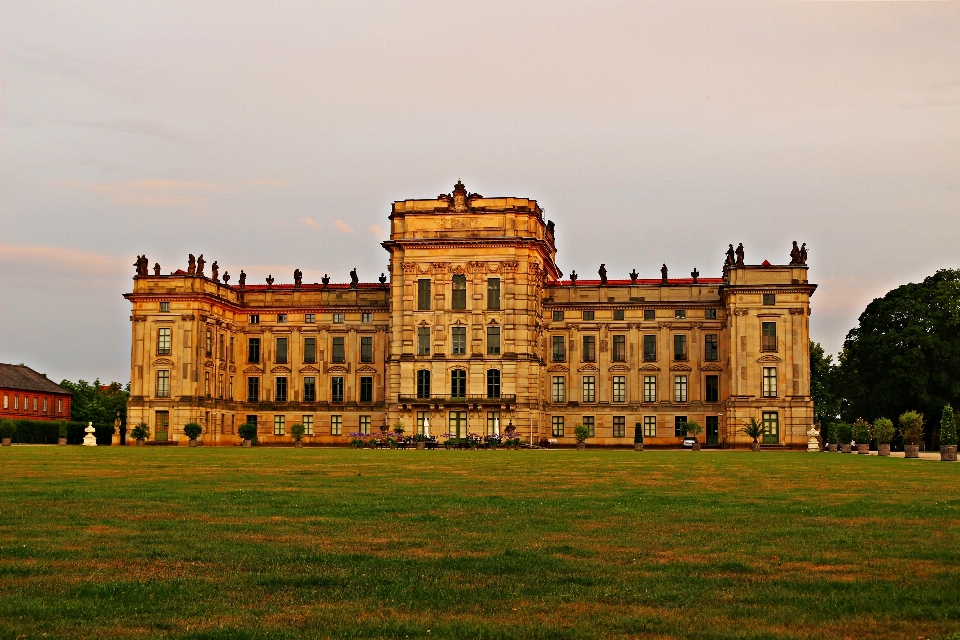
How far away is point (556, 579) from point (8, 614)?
18.1ft

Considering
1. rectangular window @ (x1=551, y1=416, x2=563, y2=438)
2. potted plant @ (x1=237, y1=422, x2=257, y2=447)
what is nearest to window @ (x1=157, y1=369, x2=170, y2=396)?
potted plant @ (x1=237, y1=422, x2=257, y2=447)

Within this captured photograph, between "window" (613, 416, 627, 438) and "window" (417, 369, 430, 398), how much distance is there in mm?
14625

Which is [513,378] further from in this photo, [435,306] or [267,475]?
[267,475]

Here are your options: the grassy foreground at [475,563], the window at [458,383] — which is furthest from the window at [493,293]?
the grassy foreground at [475,563]

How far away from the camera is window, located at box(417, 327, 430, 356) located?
78750 mm

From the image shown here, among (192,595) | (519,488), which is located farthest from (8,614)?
(519,488)

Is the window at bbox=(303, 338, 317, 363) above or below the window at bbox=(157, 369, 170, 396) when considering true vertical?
above

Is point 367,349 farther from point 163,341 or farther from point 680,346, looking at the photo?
point 680,346

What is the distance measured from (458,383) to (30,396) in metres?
49.7

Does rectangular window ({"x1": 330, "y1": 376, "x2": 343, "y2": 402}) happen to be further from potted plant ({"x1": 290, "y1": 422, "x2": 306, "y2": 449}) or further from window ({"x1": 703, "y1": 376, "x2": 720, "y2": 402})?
window ({"x1": 703, "y1": 376, "x2": 720, "y2": 402})

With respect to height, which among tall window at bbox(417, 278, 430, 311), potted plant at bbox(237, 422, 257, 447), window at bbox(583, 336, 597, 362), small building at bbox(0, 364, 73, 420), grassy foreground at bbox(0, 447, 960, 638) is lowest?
grassy foreground at bbox(0, 447, 960, 638)

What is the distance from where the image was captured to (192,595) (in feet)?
36.4

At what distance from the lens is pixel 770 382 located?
7762cm

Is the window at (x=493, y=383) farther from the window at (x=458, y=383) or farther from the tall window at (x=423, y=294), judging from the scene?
the tall window at (x=423, y=294)
